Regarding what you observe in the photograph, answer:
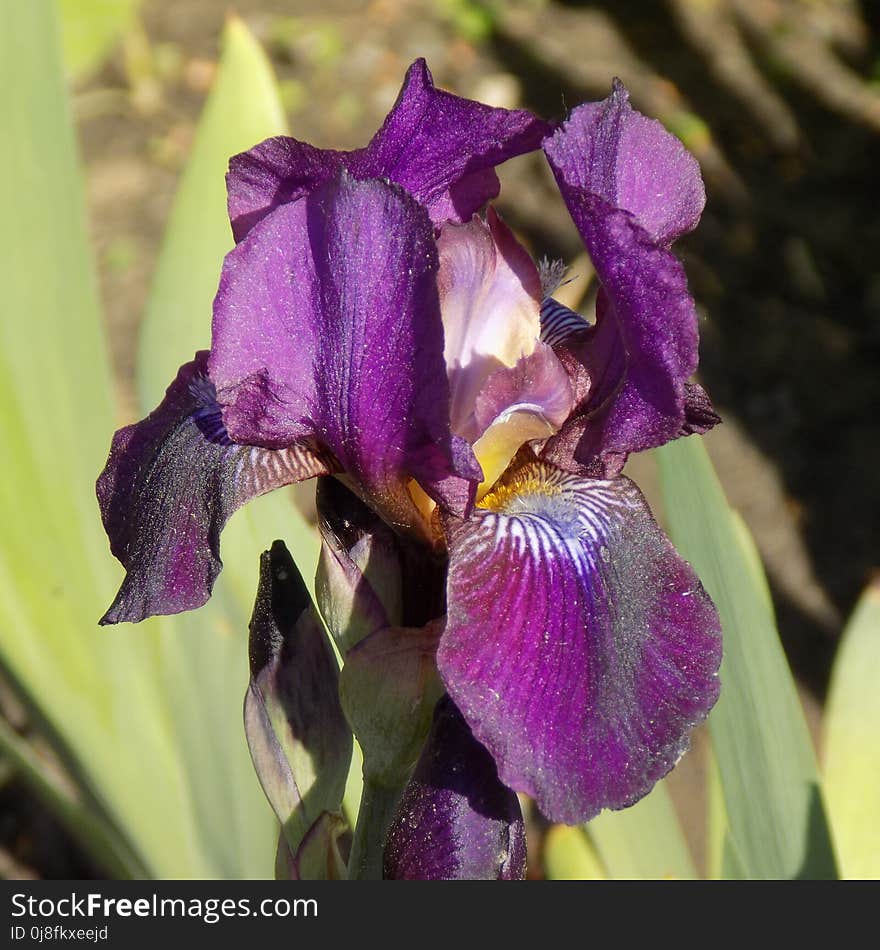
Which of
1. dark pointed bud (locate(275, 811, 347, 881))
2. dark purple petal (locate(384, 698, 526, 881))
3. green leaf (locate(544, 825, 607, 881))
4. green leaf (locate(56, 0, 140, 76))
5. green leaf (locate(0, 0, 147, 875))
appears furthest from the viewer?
green leaf (locate(56, 0, 140, 76))

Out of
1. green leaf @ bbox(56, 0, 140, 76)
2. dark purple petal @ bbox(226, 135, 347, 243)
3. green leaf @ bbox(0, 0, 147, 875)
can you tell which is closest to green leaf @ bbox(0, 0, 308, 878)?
green leaf @ bbox(0, 0, 147, 875)

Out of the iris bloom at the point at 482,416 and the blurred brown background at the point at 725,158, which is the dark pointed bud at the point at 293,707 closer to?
the iris bloom at the point at 482,416

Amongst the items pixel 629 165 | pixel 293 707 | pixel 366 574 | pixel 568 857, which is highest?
pixel 629 165

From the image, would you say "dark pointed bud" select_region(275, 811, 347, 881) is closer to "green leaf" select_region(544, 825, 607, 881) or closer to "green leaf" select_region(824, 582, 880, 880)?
"green leaf" select_region(544, 825, 607, 881)

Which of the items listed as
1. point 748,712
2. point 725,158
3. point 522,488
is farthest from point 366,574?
point 725,158

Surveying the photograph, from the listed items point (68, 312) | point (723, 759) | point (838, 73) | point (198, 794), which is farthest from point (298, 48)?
point (723, 759)

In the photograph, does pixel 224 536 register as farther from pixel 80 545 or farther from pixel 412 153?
pixel 412 153

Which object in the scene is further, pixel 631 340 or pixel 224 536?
pixel 224 536
